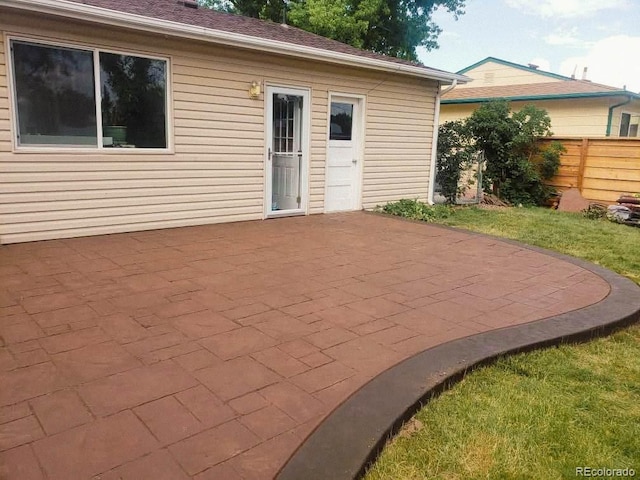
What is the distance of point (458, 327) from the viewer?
354cm

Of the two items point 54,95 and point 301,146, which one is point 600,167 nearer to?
point 301,146

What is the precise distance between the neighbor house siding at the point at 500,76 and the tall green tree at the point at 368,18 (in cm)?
208

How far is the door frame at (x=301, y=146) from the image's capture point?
755 cm

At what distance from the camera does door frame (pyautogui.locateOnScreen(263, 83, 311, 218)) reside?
7547 millimetres

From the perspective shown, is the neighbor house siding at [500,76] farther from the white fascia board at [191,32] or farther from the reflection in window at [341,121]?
the reflection in window at [341,121]

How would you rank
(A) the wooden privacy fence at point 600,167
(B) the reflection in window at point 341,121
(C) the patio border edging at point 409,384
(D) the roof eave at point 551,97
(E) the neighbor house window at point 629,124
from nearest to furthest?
(C) the patio border edging at point 409,384
(B) the reflection in window at point 341,121
(A) the wooden privacy fence at point 600,167
(D) the roof eave at point 551,97
(E) the neighbor house window at point 629,124

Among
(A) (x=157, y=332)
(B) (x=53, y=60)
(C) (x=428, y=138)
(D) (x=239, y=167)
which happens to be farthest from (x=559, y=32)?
(A) (x=157, y=332)

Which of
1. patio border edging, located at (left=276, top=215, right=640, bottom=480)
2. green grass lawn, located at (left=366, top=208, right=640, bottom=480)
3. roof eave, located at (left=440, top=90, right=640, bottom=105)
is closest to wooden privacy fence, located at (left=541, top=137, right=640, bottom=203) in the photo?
roof eave, located at (left=440, top=90, right=640, bottom=105)

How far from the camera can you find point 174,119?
662cm

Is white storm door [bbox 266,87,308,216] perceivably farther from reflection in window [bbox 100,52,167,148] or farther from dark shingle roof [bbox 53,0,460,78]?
reflection in window [bbox 100,52,167,148]

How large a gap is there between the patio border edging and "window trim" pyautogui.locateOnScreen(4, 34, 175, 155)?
16.0 ft

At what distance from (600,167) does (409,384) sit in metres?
9.61

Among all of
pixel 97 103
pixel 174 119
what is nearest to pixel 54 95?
pixel 97 103

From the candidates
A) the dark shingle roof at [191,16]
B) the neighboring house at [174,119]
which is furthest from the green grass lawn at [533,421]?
the dark shingle roof at [191,16]
